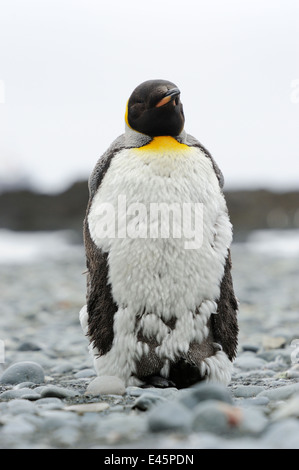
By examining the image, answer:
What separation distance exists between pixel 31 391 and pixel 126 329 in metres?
0.53

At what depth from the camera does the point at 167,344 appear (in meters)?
2.92

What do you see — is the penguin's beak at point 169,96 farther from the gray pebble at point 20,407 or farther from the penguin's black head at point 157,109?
the gray pebble at point 20,407

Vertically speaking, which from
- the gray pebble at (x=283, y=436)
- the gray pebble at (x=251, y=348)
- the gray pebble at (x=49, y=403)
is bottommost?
the gray pebble at (x=251, y=348)

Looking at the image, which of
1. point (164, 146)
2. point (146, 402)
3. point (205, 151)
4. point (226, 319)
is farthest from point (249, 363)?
point (146, 402)

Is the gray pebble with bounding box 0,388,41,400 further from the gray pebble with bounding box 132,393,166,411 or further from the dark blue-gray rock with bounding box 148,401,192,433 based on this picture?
the dark blue-gray rock with bounding box 148,401,192,433

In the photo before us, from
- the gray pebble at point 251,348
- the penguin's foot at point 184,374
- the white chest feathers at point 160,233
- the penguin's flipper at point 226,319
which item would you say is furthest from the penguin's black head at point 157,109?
the gray pebble at point 251,348

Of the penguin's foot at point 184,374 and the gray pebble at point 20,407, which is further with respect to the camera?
the penguin's foot at point 184,374

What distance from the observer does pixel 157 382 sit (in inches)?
116

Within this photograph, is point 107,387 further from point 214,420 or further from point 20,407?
point 214,420

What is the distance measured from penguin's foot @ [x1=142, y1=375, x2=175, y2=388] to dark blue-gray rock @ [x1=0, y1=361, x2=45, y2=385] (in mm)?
688

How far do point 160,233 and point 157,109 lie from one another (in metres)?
0.62

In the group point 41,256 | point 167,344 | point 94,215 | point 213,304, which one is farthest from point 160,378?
point 41,256

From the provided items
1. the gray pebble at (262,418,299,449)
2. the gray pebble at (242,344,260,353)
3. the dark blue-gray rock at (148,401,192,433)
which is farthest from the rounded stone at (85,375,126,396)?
the gray pebble at (242,344,260,353)

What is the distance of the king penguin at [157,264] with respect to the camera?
2.93 m
